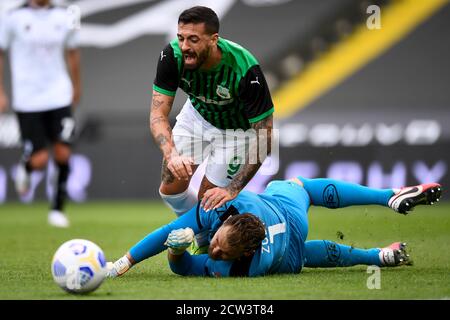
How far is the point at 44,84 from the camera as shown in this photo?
10969mm

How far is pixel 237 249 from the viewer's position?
572 cm

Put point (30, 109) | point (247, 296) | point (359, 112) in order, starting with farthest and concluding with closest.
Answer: point (359, 112) < point (30, 109) < point (247, 296)

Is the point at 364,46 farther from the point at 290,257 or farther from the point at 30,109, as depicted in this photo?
the point at 290,257

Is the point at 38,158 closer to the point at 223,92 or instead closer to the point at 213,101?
the point at 213,101

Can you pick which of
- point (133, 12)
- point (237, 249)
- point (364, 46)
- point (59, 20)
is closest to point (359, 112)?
point (364, 46)

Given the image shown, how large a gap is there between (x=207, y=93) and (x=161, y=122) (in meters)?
0.47

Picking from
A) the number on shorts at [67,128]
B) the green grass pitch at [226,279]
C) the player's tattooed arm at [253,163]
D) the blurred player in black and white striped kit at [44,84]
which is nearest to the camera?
the green grass pitch at [226,279]

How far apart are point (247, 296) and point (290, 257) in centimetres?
120

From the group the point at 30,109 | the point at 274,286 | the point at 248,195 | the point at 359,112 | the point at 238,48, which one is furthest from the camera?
the point at 359,112

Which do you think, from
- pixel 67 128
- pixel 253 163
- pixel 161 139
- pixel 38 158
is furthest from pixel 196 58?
pixel 38 158

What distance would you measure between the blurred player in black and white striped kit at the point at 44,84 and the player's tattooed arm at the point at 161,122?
425 cm

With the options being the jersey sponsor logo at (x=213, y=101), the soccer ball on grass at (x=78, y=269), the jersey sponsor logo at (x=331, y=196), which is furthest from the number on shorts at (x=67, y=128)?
the soccer ball on grass at (x=78, y=269)

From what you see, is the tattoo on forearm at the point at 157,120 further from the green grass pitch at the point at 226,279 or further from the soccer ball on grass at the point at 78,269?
the soccer ball on grass at the point at 78,269

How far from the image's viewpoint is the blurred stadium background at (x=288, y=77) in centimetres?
1509
